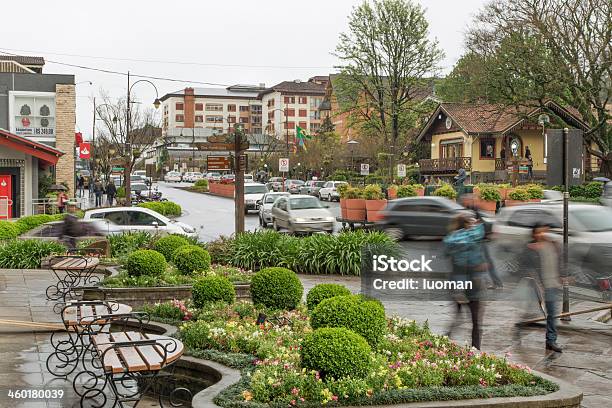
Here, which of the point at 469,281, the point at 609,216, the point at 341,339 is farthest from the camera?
the point at 609,216

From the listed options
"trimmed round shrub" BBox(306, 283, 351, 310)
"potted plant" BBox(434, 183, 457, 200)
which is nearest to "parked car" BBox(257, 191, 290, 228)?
"potted plant" BBox(434, 183, 457, 200)

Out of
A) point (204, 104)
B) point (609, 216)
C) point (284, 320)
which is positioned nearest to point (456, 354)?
point (284, 320)

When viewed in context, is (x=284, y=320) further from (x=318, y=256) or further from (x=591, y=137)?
(x=591, y=137)

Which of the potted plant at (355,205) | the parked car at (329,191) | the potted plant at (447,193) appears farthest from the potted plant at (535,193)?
the parked car at (329,191)

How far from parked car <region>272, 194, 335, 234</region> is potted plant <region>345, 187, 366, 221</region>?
2.01 m

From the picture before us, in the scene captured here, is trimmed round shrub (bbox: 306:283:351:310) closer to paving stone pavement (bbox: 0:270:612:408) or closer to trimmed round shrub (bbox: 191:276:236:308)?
trimmed round shrub (bbox: 191:276:236:308)

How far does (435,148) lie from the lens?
2766 inches

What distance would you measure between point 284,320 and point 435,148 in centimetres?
6117

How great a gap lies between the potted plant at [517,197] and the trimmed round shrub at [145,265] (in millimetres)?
23918

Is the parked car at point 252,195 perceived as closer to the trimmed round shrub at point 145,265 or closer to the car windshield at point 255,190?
the car windshield at point 255,190

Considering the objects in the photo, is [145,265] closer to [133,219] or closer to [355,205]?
[133,219]

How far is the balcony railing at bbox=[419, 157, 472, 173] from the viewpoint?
62406mm

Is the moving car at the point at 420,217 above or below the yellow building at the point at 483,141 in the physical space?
below

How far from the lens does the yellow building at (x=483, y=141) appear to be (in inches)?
2355
